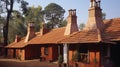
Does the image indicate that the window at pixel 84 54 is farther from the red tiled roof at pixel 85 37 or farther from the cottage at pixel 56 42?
the cottage at pixel 56 42

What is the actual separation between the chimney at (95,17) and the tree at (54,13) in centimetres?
5240

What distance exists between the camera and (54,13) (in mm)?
79562

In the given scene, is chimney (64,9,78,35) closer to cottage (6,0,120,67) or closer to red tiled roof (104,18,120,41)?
cottage (6,0,120,67)

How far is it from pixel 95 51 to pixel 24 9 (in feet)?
106

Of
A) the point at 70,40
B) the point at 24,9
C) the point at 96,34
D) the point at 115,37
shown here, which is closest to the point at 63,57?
the point at 70,40

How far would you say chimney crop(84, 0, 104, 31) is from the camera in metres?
24.1

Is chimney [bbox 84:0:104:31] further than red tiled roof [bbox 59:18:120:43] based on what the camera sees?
Yes

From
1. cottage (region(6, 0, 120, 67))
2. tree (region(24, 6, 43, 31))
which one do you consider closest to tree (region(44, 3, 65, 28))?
tree (region(24, 6, 43, 31))

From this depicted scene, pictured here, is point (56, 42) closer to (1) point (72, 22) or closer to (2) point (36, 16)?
(1) point (72, 22)

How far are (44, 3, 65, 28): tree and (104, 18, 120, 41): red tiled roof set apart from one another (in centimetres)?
5306

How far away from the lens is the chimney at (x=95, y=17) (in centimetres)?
2412

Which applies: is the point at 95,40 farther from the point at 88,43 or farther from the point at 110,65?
the point at 110,65

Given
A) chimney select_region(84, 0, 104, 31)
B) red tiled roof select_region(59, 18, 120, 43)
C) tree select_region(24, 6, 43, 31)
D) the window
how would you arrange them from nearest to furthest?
red tiled roof select_region(59, 18, 120, 43) < the window < chimney select_region(84, 0, 104, 31) < tree select_region(24, 6, 43, 31)

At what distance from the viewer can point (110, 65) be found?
68.8ft
